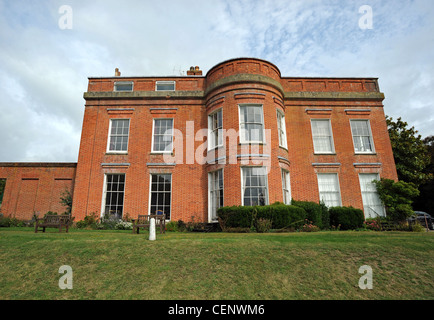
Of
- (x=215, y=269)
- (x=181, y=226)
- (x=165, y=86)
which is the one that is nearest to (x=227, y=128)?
(x=181, y=226)

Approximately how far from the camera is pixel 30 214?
15875mm

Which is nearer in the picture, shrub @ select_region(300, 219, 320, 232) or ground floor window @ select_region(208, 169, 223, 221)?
shrub @ select_region(300, 219, 320, 232)

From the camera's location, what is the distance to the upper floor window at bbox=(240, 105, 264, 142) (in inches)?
549

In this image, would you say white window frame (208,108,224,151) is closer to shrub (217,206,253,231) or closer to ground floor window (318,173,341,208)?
shrub (217,206,253,231)

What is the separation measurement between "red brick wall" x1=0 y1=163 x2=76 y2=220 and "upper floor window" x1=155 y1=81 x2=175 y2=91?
7.49 meters

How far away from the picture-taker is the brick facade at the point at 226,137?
14.4 m

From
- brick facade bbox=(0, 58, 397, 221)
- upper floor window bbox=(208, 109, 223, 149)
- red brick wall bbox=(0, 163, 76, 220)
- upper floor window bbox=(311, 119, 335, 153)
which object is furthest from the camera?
upper floor window bbox=(311, 119, 335, 153)

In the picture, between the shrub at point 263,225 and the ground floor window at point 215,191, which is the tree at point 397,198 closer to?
the shrub at point 263,225

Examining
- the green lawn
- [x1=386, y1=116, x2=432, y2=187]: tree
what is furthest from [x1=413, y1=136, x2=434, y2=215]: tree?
the green lawn

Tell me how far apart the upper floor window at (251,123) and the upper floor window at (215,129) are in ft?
4.36

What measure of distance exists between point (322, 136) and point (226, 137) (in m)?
6.83

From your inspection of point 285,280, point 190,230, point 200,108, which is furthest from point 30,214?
point 285,280

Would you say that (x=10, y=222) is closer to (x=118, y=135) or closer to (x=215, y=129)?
(x=118, y=135)

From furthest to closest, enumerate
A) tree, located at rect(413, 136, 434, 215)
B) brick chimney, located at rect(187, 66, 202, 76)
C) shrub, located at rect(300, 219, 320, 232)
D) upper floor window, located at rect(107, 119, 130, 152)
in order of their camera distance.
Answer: tree, located at rect(413, 136, 434, 215)
brick chimney, located at rect(187, 66, 202, 76)
upper floor window, located at rect(107, 119, 130, 152)
shrub, located at rect(300, 219, 320, 232)
